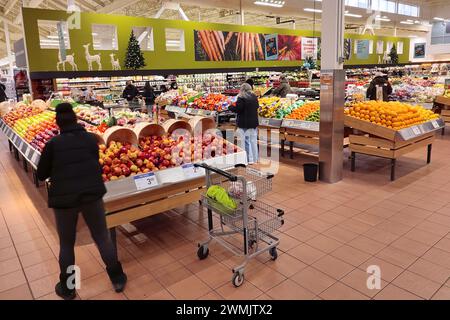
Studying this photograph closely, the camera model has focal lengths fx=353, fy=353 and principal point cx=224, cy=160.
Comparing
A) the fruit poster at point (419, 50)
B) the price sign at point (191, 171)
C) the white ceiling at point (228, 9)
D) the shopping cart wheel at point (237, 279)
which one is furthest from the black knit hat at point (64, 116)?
the fruit poster at point (419, 50)

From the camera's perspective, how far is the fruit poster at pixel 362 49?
20234mm

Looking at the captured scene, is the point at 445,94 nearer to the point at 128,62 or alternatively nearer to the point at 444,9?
the point at 128,62

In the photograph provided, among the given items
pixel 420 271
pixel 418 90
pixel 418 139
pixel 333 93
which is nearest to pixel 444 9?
pixel 418 90

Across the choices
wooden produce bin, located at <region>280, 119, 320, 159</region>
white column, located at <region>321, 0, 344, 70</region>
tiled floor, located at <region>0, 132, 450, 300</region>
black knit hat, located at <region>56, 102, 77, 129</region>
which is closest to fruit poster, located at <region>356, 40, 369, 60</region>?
wooden produce bin, located at <region>280, 119, 320, 159</region>

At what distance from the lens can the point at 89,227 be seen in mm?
3041

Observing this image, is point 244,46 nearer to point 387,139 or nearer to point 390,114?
point 390,114

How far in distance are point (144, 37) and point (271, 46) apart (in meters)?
6.07

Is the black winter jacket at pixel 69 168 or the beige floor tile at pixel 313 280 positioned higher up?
the black winter jacket at pixel 69 168

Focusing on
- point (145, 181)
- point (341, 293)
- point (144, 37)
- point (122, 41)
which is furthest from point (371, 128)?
point (144, 37)

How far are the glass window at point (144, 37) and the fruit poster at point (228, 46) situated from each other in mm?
1872

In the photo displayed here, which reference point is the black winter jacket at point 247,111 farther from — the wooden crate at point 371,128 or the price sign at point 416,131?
the price sign at point 416,131

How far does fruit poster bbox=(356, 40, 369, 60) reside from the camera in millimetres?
20234
